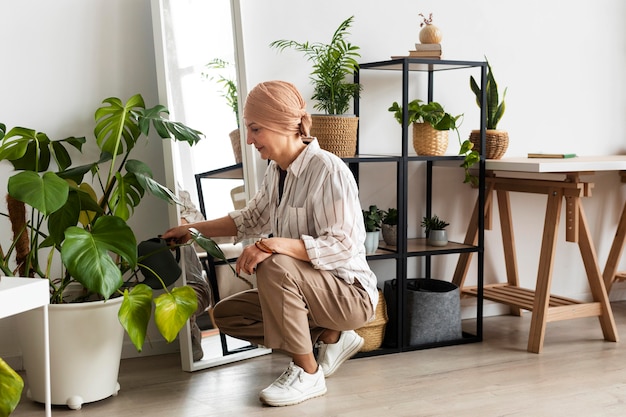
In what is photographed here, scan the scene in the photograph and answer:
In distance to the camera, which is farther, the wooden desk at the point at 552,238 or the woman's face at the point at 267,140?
the wooden desk at the point at 552,238

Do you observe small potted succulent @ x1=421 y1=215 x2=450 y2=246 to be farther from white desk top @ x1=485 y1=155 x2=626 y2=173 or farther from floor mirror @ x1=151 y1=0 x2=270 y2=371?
floor mirror @ x1=151 y1=0 x2=270 y2=371

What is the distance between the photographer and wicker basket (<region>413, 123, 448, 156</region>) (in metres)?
3.44

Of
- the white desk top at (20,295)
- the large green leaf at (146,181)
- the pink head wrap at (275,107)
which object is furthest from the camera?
the pink head wrap at (275,107)

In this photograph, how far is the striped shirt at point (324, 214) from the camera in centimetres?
270

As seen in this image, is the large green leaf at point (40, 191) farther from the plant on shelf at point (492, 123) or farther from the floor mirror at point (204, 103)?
the plant on shelf at point (492, 123)

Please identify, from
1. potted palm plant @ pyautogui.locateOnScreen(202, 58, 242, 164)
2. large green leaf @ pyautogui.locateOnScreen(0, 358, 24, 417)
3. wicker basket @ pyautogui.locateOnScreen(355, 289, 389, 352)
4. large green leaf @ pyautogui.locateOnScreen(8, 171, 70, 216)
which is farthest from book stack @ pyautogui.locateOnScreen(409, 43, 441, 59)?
large green leaf @ pyautogui.locateOnScreen(0, 358, 24, 417)

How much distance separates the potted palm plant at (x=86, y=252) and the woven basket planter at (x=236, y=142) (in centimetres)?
38

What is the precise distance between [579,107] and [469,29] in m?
0.80

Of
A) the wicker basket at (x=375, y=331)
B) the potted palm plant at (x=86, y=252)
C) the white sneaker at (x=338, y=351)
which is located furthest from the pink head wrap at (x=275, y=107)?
the wicker basket at (x=375, y=331)

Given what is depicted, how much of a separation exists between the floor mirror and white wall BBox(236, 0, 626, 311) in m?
0.15

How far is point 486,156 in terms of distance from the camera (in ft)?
12.0

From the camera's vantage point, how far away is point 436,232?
11.7 feet

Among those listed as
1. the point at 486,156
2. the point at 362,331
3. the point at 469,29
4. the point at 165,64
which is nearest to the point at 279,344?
the point at 362,331

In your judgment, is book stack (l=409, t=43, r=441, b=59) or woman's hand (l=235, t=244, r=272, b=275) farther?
book stack (l=409, t=43, r=441, b=59)
